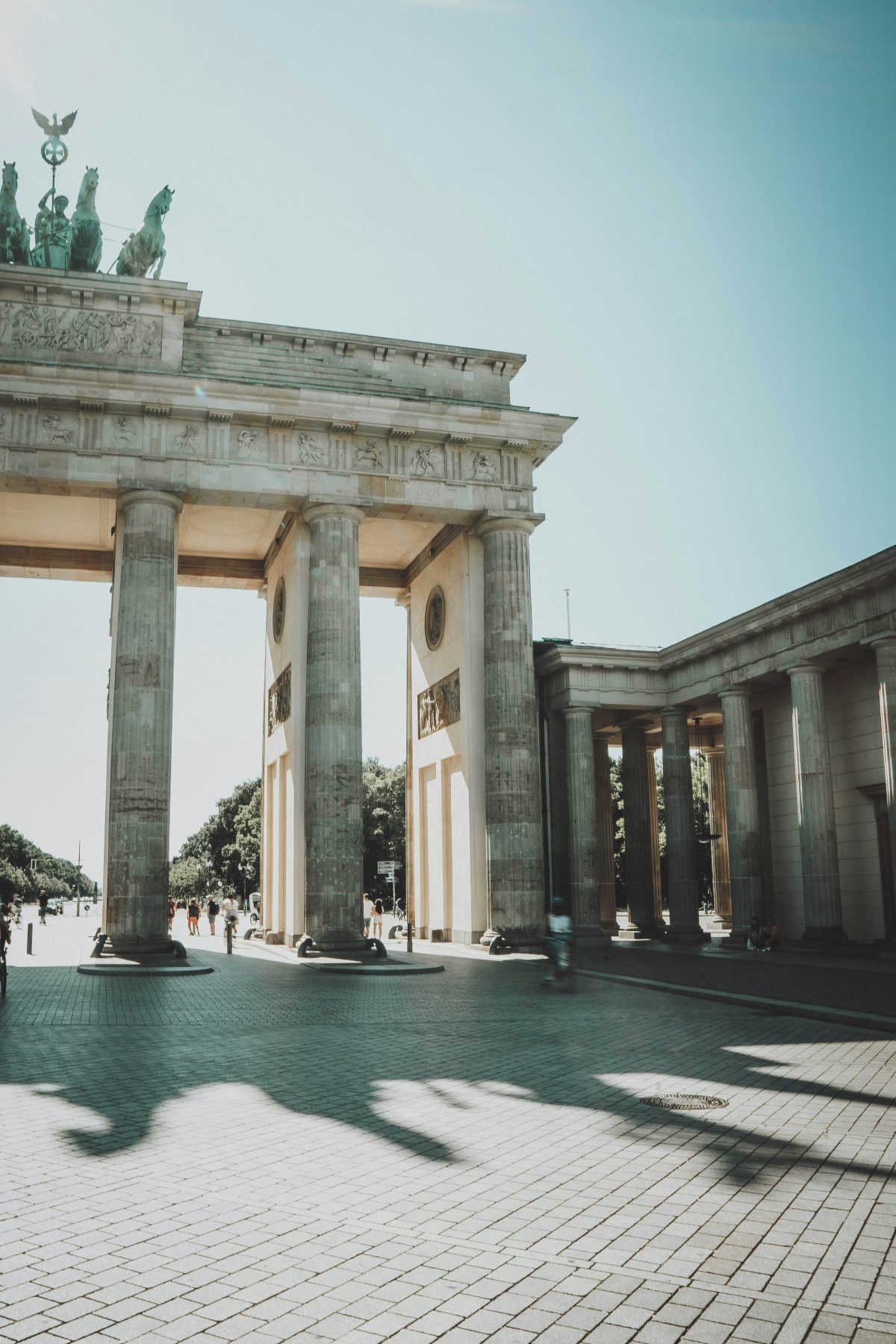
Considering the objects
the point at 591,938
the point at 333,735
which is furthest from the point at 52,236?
the point at 591,938

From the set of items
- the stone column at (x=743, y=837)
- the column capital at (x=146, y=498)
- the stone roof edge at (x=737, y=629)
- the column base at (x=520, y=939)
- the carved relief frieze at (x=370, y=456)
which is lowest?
the column base at (x=520, y=939)

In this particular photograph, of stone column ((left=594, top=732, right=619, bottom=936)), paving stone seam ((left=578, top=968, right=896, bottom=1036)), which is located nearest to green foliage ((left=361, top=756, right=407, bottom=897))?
stone column ((left=594, top=732, right=619, bottom=936))

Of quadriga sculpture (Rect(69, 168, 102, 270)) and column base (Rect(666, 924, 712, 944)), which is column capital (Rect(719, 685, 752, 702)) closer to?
column base (Rect(666, 924, 712, 944))

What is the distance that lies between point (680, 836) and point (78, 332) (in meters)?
25.6

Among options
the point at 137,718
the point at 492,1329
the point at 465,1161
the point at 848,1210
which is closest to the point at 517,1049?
the point at 465,1161

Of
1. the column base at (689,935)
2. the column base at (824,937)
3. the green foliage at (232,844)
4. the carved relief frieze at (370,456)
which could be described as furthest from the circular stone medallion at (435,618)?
the green foliage at (232,844)

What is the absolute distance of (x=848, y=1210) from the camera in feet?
21.9

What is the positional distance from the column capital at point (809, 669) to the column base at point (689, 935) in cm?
1106

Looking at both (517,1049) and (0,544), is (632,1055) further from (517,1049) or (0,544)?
(0,544)

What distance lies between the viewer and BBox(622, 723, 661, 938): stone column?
4109cm

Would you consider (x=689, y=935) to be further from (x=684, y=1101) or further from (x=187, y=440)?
(x=684, y=1101)

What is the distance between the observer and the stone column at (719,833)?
150ft

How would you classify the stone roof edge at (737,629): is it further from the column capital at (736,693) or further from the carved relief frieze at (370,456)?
the carved relief frieze at (370,456)

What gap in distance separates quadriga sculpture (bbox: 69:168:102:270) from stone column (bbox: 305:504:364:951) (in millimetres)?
10213
